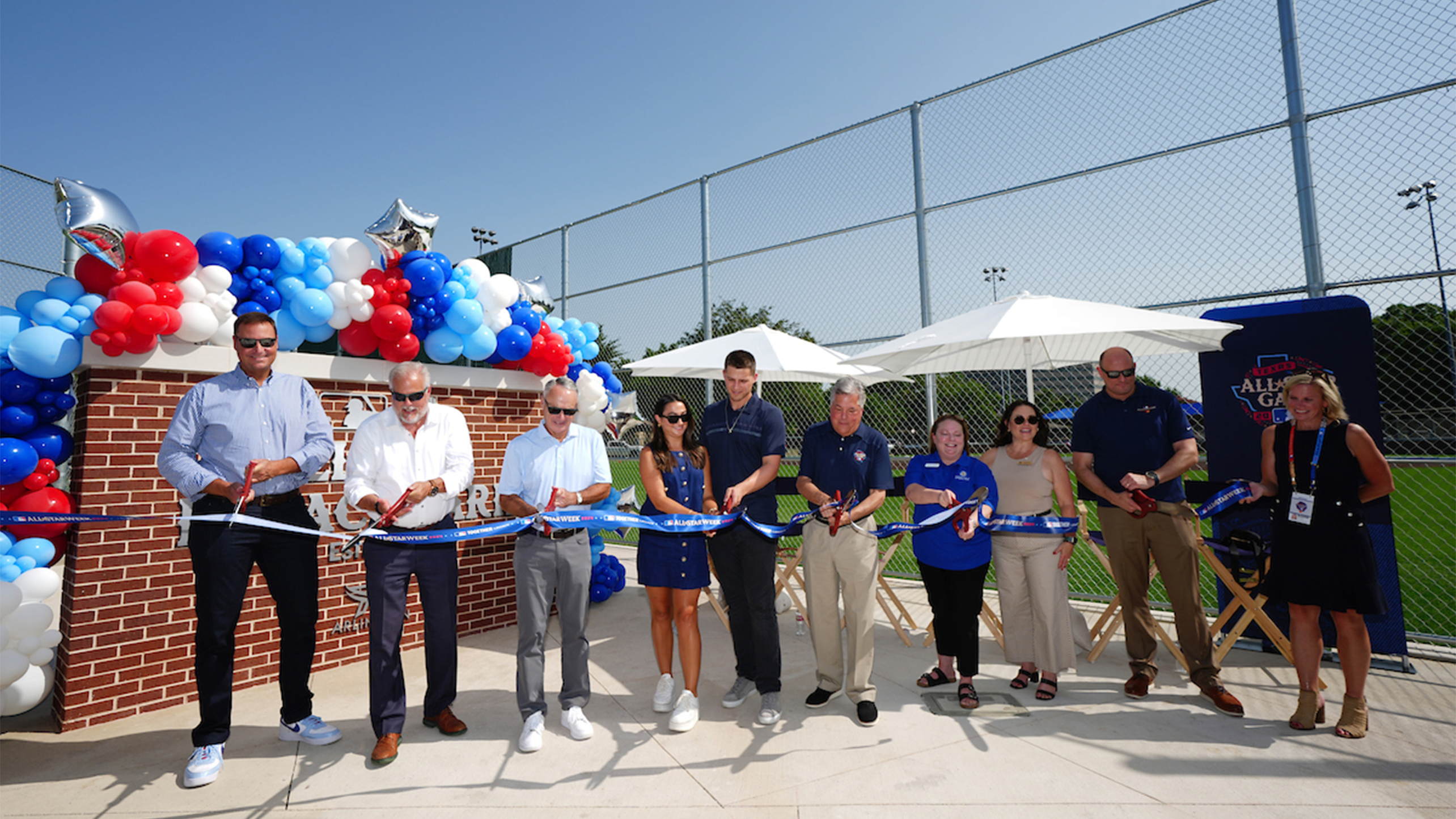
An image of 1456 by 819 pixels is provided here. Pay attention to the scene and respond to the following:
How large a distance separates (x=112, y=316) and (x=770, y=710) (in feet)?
14.1

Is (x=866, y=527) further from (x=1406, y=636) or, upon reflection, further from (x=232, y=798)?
(x=1406, y=636)

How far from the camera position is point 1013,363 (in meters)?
5.66

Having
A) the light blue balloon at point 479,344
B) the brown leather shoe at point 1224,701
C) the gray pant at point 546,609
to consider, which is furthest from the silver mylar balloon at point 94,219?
the brown leather shoe at point 1224,701

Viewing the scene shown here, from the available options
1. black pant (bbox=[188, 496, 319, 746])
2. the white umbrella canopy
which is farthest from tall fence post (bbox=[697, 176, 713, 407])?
black pant (bbox=[188, 496, 319, 746])

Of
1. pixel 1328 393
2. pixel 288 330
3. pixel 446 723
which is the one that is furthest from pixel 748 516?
pixel 288 330

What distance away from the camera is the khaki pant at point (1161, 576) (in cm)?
386

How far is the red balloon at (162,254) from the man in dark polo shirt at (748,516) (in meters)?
3.27

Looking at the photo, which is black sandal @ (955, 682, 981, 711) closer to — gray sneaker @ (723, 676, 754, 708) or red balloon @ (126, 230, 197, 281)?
gray sneaker @ (723, 676, 754, 708)

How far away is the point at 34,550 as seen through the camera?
369 centimetres

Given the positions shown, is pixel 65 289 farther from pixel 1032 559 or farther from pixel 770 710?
pixel 1032 559

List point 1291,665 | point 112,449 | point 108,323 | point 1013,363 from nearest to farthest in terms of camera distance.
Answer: point 108,323
point 112,449
point 1291,665
point 1013,363

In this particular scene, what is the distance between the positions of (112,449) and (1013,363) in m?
6.42

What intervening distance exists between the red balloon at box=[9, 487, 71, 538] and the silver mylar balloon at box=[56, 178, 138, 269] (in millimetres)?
1371

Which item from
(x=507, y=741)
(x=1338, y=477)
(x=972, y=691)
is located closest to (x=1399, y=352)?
(x=1338, y=477)
